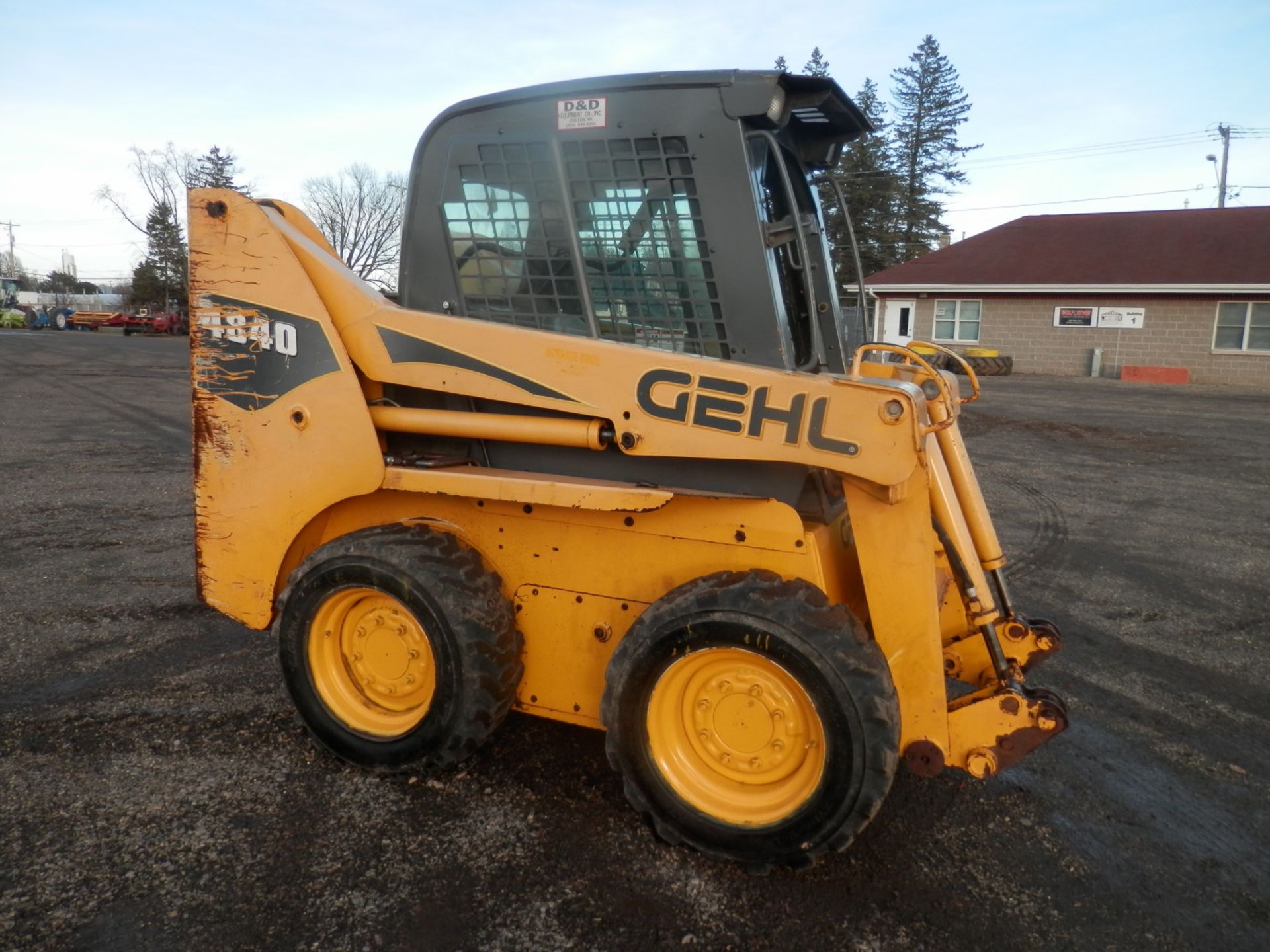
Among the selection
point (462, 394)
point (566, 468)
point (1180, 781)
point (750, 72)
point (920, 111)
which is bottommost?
point (1180, 781)

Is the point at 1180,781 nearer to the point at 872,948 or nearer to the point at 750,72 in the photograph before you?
the point at 872,948

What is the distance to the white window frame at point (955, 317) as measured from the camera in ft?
90.9

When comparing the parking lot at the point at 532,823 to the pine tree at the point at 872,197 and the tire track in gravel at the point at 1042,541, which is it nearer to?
the tire track in gravel at the point at 1042,541

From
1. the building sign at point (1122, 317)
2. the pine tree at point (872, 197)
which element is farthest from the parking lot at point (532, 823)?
the pine tree at point (872, 197)

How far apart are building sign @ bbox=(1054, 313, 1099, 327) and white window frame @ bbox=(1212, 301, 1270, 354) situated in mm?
2865

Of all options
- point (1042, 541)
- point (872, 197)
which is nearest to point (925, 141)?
point (872, 197)

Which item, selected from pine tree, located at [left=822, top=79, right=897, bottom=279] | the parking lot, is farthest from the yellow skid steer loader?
pine tree, located at [left=822, top=79, right=897, bottom=279]

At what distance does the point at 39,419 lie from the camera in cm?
1291

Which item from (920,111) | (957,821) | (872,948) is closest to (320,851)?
(872,948)

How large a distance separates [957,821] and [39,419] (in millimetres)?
13606

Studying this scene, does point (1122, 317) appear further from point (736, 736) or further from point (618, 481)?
point (736, 736)

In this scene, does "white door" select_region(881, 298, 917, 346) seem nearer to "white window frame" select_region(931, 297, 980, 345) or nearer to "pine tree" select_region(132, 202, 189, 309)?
"white window frame" select_region(931, 297, 980, 345)

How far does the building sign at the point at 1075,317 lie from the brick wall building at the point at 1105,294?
26 millimetres

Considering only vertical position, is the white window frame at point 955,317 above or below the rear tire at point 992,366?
above
